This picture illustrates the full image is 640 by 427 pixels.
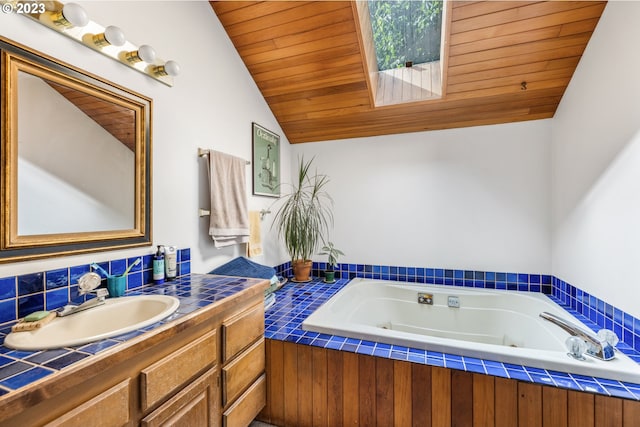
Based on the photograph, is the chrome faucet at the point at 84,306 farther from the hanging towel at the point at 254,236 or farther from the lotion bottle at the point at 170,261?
the hanging towel at the point at 254,236

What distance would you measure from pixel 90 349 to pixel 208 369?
516mm

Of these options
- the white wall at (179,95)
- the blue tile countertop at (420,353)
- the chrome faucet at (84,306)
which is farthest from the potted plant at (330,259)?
the chrome faucet at (84,306)

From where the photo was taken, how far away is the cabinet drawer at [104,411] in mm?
737

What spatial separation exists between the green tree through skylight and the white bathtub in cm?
194

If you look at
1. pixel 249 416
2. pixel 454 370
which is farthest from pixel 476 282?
pixel 249 416

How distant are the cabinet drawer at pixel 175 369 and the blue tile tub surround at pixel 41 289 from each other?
548mm

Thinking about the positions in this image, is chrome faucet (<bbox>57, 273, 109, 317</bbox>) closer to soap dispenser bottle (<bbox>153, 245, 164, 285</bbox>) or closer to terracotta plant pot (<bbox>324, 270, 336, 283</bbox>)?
soap dispenser bottle (<bbox>153, 245, 164, 285</bbox>)

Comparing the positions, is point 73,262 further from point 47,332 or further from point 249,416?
point 249,416

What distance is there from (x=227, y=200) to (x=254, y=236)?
48 centimetres

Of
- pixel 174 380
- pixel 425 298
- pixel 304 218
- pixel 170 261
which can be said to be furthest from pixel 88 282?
pixel 425 298

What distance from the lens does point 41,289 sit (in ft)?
3.62

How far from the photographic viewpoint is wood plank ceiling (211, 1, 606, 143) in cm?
174

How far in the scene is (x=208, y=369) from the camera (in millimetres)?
1217

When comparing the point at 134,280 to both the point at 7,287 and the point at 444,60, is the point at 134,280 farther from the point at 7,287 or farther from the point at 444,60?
the point at 444,60
